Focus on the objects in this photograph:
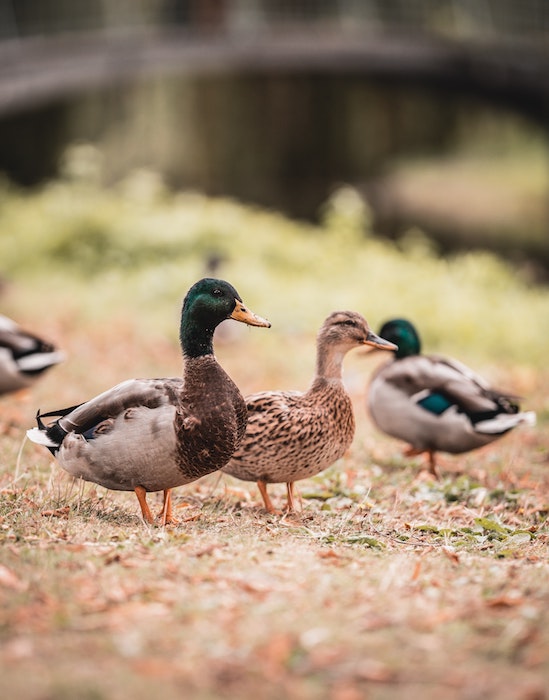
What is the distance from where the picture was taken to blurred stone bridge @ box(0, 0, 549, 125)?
16.9m

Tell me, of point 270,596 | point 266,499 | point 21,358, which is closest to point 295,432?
point 266,499

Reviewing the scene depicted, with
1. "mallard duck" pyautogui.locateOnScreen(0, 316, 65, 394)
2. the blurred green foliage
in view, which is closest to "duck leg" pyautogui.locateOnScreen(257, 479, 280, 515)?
"mallard duck" pyautogui.locateOnScreen(0, 316, 65, 394)

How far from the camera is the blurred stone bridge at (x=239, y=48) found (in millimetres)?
16906

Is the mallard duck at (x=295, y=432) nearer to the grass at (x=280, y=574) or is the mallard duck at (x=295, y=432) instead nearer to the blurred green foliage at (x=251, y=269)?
the grass at (x=280, y=574)

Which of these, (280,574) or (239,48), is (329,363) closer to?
(280,574)

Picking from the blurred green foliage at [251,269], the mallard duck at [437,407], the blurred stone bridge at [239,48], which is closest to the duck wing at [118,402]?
the mallard duck at [437,407]

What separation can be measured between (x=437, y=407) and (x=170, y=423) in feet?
6.84

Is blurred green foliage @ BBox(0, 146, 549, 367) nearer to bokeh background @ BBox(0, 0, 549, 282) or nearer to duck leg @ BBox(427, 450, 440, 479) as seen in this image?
bokeh background @ BBox(0, 0, 549, 282)

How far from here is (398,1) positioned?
112 feet

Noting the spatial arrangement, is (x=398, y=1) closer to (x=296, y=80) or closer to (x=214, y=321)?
(x=296, y=80)

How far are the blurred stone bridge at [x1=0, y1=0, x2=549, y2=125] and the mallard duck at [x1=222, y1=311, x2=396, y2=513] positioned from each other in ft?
38.8

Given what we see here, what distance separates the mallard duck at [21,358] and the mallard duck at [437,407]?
200 centimetres

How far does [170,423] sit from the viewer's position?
3.87 metres

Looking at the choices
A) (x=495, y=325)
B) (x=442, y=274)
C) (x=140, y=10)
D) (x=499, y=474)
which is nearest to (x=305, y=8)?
(x=140, y=10)
